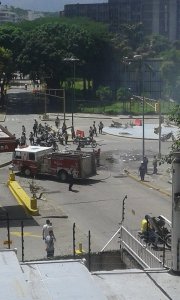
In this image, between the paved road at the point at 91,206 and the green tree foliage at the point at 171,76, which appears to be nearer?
the paved road at the point at 91,206

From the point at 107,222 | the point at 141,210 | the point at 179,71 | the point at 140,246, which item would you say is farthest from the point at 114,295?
the point at 179,71

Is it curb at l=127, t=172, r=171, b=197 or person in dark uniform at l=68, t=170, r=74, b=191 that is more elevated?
person in dark uniform at l=68, t=170, r=74, b=191

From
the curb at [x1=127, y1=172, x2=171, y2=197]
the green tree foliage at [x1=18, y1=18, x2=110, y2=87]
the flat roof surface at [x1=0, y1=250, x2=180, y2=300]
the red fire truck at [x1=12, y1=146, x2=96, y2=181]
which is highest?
the green tree foliage at [x1=18, y1=18, x2=110, y2=87]

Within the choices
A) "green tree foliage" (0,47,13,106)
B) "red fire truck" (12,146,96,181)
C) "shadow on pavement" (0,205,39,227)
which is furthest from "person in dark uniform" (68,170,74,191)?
"green tree foliage" (0,47,13,106)

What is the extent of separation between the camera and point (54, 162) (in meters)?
34.3

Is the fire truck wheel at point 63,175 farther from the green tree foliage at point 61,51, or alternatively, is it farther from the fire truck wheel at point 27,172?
the green tree foliage at point 61,51

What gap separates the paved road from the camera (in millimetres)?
22252

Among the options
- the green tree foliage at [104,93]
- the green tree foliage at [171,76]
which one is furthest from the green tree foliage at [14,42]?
the green tree foliage at [171,76]

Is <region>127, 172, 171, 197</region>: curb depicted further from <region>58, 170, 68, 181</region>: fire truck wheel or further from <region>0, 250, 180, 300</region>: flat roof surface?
<region>0, 250, 180, 300</region>: flat roof surface

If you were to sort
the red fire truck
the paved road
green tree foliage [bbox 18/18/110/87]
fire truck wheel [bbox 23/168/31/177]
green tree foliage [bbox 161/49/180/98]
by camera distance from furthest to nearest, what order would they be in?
green tree foliage [bbox 161/49/180/98]
green tree foliage [bbox 18/18/110/87]
fire truck wheel [bbox 23/168/31/177]
the red fire truck
the paved road

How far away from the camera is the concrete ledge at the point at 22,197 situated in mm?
26300

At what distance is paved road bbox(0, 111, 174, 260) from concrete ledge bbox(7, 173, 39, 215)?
0.30m

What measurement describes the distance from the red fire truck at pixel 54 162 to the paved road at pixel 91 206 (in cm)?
56

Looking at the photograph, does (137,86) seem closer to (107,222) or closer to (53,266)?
(107,222)
